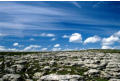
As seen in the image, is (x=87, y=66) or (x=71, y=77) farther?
(x=87, y=66)

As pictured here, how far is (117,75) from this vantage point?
46.5m

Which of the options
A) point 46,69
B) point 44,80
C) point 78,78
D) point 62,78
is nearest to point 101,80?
point 78,78

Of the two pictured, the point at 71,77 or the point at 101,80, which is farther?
the point at 101,80

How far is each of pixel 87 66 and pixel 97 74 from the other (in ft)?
46.7

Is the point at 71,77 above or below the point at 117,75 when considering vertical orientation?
above

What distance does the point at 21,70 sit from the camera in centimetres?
5291

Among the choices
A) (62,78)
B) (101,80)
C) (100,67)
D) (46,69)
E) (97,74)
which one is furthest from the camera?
(100,67)

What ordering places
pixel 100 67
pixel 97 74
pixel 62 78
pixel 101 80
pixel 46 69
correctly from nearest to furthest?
pixel 62 78
pixel 101 80
pixel 97 74
pixel 46 69
pixel 100 67

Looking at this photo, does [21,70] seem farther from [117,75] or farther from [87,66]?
[117,75]

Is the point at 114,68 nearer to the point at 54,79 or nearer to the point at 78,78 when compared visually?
the point at 78,78

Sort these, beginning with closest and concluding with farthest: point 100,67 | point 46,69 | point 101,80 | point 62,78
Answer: point 62,78, point 101,80, point 46,69, point 100,67

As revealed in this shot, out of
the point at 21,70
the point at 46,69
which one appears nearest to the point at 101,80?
the point at 46,69

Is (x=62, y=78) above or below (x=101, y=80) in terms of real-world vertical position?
above

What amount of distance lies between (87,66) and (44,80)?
27.0 m
